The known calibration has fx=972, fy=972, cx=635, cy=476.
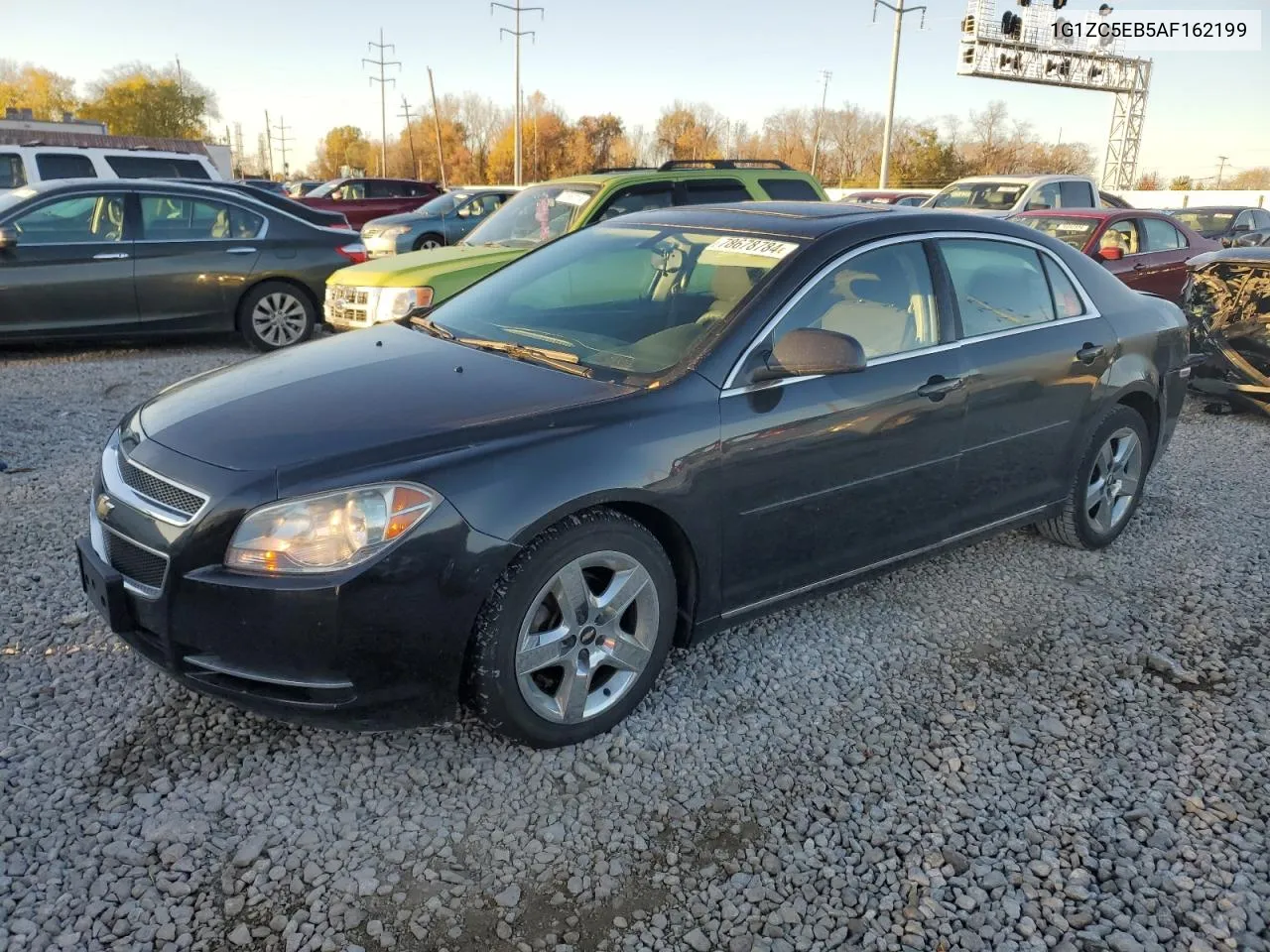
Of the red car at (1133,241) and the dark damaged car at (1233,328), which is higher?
the red car at (1133,241)

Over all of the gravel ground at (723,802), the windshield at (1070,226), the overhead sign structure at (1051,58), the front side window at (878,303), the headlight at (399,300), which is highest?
the overhead sign structure at (1051,58)

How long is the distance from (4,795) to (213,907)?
32.7 inches

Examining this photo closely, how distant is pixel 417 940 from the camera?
2.27 m

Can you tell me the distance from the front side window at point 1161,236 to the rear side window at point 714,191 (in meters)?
5.24

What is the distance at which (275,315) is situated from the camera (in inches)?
371

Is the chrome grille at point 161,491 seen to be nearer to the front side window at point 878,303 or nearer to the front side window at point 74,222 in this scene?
the front side window at point 878,303

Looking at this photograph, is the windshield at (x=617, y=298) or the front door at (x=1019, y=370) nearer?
the windshield at (x=617, y=298)

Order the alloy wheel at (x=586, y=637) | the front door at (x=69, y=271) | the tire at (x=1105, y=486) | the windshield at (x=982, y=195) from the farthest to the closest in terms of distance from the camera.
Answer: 1. the windshield at (x=982, y=195)
2. the front door at (x=69, y=271)
3. the tire at (x=1105, y=486)
4. the alloy wheel at (x=586, y=637)

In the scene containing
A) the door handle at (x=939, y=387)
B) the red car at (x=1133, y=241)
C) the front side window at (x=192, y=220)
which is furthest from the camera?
the red car at (x=1133, y=241)

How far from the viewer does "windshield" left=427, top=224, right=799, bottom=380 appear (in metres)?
3.39

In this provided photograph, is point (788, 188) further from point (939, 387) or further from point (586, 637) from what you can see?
point (586, 637)

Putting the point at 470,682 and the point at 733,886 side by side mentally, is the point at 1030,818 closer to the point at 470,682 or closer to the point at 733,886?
the point at 733,886

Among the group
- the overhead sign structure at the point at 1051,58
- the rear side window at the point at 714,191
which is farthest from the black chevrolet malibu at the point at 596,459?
the overhead sign structure at the point at 1051,58

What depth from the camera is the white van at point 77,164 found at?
513 inches
